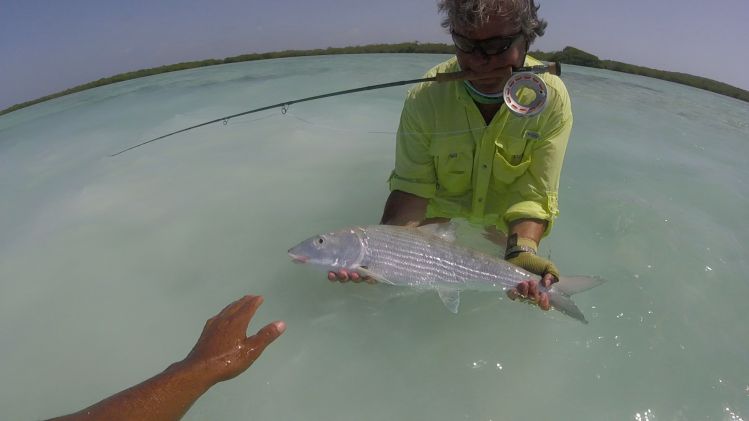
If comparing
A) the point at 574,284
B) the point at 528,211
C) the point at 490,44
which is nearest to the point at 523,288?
the point at 574,284

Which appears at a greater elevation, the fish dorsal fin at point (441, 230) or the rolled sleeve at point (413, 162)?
the rolled sleeve at point (413, 162)

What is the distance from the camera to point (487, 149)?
2938mm

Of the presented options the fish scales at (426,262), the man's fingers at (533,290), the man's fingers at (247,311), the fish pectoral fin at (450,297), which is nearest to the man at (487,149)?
the man's fingers at (533,290)

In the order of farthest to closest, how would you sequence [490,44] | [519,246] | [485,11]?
[519,246] < [490,44] < [485,11]

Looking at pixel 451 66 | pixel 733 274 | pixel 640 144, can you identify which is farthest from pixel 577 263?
pixel 640 144

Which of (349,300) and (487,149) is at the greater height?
(487,149)

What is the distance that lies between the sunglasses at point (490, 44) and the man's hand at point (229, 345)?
1.81 metres

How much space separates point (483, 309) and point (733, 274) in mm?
2454

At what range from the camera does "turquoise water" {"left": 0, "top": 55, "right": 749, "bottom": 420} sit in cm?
275

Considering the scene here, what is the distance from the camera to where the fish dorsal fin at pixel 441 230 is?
2695mm

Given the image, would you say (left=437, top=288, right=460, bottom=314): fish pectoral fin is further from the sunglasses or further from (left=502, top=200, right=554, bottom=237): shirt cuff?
the sunglasses

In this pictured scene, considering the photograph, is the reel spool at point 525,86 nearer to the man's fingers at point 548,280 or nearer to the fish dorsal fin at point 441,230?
the fish dorsal fin at point 441,230

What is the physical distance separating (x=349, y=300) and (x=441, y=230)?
1.11m

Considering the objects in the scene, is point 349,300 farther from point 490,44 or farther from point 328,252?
point 490,44
